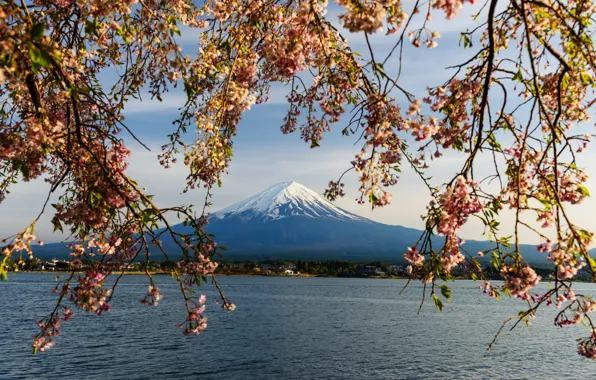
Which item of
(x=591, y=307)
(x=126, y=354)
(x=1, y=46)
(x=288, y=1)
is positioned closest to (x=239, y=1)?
Answer: (x=288, y=1)

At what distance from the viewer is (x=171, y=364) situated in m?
34.0

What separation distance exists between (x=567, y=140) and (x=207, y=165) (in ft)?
10.9

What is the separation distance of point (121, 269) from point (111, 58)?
9.82 ft

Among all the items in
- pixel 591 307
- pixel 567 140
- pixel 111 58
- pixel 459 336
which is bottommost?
pixel 459 336

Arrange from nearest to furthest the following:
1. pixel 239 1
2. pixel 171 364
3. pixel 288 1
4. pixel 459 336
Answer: pixel 288 1 < pixel 239 1 < pixel 171 364 < pixel 459 336

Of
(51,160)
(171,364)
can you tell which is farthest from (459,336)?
(51,160)

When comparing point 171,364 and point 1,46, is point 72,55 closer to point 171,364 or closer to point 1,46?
point 1,46

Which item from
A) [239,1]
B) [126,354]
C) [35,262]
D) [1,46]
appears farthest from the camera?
[126,354]

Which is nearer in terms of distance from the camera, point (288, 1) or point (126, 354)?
point (288, 1)

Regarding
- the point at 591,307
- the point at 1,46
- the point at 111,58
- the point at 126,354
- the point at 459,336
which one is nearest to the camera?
the point at 1,46

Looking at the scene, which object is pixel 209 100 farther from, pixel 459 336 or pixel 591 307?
pixel 459 336

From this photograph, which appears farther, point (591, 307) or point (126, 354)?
point (126, 354)

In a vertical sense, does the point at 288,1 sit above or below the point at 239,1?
below

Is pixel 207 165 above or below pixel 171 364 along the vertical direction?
above
